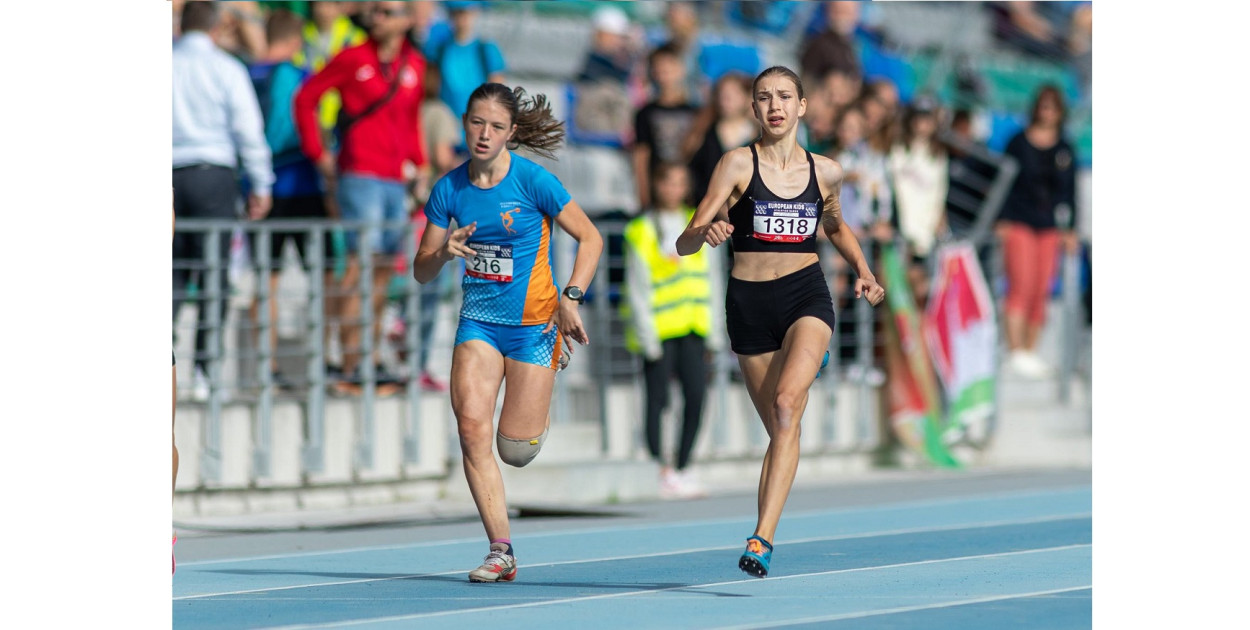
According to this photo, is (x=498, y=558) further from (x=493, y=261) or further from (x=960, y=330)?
(x=960, y=330)

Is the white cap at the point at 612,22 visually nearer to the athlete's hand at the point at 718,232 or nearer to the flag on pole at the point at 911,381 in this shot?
the flag on pole at the point at 911,381

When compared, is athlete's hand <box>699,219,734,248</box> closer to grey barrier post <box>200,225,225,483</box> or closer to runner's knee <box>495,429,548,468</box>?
runner's knee <box>495,429,548,468</box>

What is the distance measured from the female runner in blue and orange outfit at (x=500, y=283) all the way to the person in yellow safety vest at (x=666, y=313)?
498 cm

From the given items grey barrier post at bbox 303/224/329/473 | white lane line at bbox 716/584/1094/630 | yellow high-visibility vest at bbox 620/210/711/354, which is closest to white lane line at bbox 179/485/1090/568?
yellow high-visibility vest at bbox 620/210/711/354

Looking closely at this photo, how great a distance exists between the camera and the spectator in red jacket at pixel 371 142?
13352mm

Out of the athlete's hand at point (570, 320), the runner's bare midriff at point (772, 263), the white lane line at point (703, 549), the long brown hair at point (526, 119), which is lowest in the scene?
the white lane line at point (703, 549)

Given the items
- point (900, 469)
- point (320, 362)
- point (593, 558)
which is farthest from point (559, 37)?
point (593, 558)

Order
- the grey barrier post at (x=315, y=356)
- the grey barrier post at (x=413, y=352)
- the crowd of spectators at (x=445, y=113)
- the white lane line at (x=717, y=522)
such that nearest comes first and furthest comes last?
the white lane line at (x=717, y=522) < the grey barrier post at (x=315, y=356) < the crowd of spectators at (x=445, y=113) < the grey barrier post at (x=413, y=352)

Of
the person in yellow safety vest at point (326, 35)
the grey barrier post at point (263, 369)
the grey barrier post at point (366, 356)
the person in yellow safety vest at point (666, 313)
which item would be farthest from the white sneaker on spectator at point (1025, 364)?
the grey barrier post at point (263, 369)

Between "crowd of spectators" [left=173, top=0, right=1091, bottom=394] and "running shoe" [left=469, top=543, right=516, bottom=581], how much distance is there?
4.18m

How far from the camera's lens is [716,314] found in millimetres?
14656

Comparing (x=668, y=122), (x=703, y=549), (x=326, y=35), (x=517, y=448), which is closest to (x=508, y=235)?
(x=517, y=448)

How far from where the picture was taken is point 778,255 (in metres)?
9.03

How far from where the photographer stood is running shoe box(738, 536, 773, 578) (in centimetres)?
834
